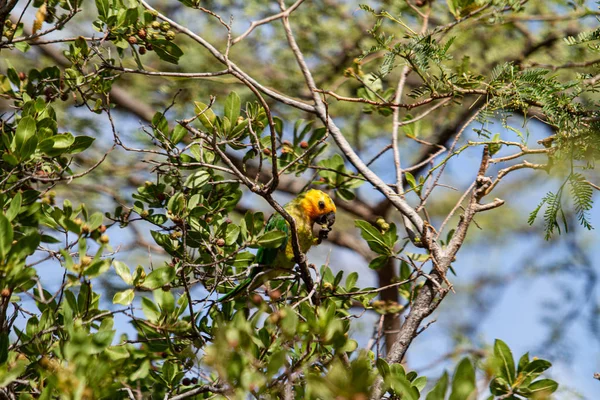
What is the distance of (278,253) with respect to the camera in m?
3.18

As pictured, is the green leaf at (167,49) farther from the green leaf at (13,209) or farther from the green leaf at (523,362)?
the green leaf at (523,362)

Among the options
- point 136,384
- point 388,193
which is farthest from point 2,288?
point 388,193

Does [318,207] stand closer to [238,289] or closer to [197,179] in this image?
[238,289]

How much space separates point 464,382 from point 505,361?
0.60 m

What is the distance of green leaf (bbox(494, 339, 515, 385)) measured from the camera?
1910 millimetres

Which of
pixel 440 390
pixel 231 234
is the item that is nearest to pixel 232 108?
pixel 231 234

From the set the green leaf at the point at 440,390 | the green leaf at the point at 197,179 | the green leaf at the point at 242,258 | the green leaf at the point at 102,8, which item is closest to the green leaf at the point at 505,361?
the green leaf at the point at 440,390

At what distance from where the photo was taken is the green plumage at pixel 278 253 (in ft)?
8.93

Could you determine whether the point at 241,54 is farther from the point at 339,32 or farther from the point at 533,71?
the point at 533,71

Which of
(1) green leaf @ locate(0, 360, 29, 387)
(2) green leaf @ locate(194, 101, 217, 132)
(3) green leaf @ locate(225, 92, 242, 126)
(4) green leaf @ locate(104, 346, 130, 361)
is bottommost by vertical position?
(1) green leaf @ locate(0, 360, 29, 387)

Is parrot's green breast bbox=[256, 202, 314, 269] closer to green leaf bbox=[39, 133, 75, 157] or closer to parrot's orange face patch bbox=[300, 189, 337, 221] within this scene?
parrot's orange face patch bbox=[300, 189, 337, 221]

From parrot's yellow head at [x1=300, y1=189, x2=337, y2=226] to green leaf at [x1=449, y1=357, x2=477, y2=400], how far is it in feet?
7.06

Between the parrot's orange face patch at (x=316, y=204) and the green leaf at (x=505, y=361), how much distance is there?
5.78ft

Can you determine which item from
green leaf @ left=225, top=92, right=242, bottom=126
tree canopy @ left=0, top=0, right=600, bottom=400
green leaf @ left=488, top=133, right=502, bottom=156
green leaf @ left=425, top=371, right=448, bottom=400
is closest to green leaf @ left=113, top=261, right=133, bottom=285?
tree canopy @ left=0, top=0, right=600, bottom=400
